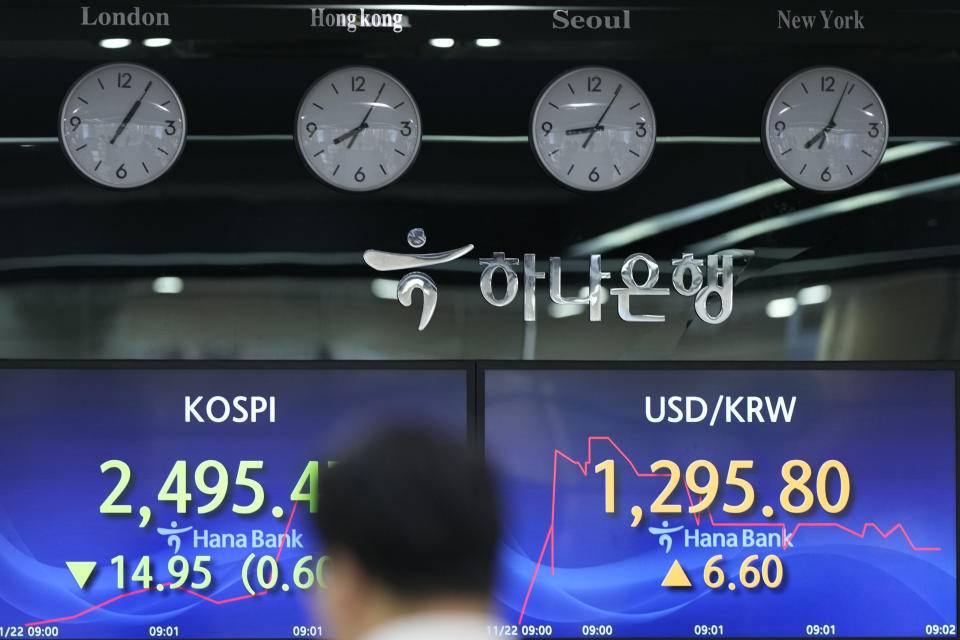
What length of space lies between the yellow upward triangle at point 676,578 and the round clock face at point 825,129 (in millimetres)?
1338

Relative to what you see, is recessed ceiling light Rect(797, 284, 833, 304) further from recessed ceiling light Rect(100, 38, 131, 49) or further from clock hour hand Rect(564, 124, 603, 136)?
recessed ceiling light Rect(100, 38, 131, 49)

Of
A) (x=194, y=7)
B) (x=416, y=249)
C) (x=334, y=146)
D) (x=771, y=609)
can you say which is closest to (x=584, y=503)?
(x=771, y=609)

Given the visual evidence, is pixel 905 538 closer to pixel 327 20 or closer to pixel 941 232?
pixel 941 232

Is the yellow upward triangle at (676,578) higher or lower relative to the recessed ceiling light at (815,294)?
lower

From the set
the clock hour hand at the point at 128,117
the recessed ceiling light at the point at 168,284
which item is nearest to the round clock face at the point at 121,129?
the clock hour hand at the point at 128,117

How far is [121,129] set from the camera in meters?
3.96

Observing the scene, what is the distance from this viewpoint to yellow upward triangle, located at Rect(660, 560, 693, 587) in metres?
3.94

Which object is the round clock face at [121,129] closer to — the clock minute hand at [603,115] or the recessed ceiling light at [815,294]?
the clock minute hand at [603,115]

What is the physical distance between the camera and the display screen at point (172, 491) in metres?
3.87

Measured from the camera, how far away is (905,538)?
157 inches

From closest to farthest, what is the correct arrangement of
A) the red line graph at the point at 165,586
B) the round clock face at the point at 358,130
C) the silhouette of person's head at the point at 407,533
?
the silhouette of person's head at the point at 407,533 → the red line graph at the point at 165,586 → the round clock face at the point at 358,130

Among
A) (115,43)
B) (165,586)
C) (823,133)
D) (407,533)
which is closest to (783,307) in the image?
(823,133)

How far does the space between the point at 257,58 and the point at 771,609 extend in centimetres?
248
